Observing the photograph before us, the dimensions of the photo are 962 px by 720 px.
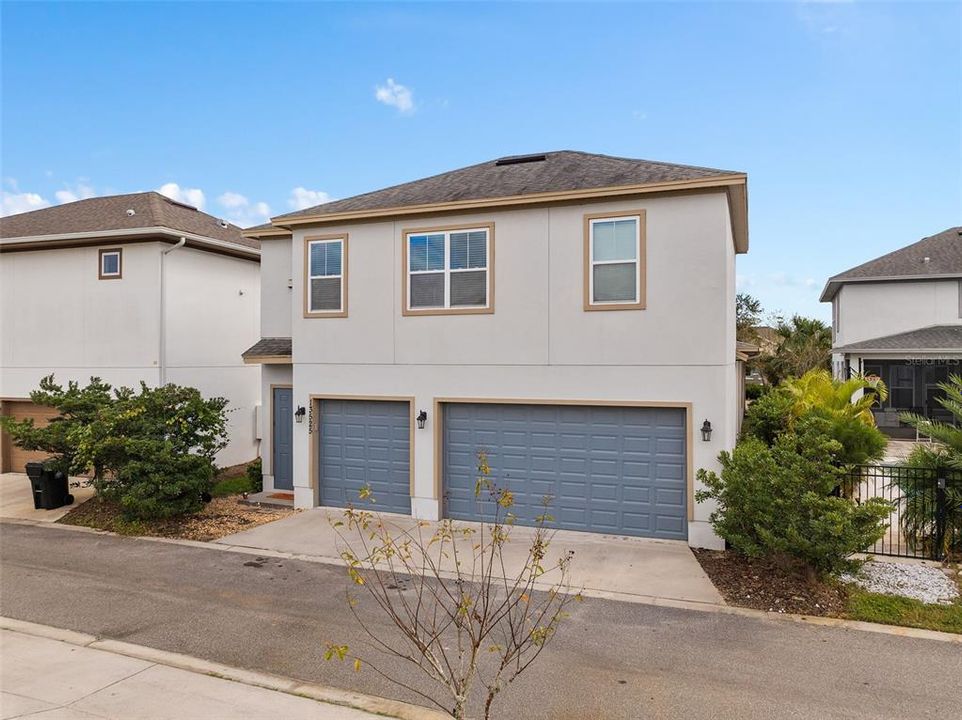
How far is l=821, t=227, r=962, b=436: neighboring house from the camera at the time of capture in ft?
76.5

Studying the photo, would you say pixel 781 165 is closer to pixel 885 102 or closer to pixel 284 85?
pixel 885 102

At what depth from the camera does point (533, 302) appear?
11023mm

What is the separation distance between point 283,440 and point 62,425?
416 centimetres

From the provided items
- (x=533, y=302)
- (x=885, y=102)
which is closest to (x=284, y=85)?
(x=533, y=302)

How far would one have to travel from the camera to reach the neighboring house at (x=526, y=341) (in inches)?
400

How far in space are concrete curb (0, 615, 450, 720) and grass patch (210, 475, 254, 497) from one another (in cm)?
685

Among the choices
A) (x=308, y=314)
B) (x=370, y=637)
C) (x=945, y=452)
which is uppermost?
(x=308, y=314)

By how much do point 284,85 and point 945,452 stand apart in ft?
62.1

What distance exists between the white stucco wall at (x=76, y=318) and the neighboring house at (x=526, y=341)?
4423mm

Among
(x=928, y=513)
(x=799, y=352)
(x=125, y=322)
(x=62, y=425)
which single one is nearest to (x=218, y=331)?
(x=125, y=322)

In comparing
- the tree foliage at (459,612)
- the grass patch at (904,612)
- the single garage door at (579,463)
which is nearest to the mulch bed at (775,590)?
the grass patch at (904,612)

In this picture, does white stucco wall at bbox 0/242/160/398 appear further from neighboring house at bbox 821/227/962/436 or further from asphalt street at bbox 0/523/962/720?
neighboring house at bbox 821/227/962/436

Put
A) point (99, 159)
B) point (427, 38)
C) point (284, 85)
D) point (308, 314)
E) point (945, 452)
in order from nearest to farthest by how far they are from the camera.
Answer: point (945, 452)
point (308, 314)
point (427, 38)
point (284, 85)
point (99, 159)

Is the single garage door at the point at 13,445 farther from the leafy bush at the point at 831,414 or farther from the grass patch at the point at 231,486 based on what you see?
the leafy bush at the point at 831,414
